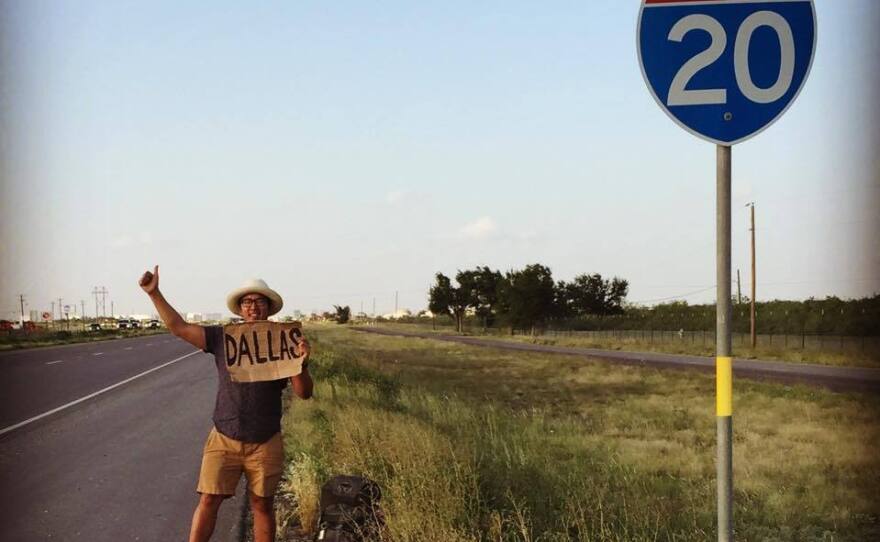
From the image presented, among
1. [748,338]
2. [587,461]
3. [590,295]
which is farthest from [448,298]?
[587,461]

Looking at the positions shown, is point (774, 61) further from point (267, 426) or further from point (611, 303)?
point (611, 303)

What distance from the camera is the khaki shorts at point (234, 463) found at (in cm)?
438

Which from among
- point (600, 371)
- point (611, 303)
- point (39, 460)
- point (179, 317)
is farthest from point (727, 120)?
point (611, 303)

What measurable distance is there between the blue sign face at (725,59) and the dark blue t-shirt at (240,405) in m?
2.66

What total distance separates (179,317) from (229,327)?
0.32 m

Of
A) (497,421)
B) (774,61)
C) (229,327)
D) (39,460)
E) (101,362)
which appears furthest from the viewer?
(101,362)

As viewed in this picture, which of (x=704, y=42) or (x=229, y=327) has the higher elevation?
(x=704, y=42)

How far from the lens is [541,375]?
3158 centimetres

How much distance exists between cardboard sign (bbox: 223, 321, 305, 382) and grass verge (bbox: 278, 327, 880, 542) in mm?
1479

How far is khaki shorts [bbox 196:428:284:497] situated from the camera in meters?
4.38

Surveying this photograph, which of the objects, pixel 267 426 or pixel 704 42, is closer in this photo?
pixel 704 42

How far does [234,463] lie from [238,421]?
0.26m

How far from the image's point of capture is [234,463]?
441cm

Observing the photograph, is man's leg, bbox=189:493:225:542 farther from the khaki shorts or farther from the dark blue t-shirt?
the dark blue t-shirt
